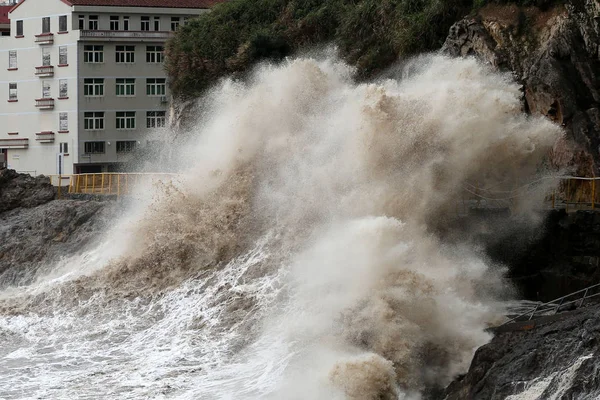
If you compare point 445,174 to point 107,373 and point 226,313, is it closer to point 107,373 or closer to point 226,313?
point 226,313

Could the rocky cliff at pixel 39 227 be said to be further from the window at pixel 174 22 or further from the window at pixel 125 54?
the window at pixel 174 22

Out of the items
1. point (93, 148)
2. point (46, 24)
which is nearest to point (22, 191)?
point (93, 148)

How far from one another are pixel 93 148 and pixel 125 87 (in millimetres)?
3682

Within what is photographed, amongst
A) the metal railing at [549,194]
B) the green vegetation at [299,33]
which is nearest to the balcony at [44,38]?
the green vegetation at [299,33]

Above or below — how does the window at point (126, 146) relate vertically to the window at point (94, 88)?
below

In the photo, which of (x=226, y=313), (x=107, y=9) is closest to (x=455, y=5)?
(x=226, y=313)

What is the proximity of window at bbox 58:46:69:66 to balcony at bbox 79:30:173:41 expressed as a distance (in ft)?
5.79

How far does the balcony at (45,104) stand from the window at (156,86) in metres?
5.18

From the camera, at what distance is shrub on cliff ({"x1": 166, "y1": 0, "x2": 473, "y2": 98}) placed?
37.2 m

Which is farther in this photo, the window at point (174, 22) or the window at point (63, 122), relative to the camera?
the window at point (63, 122)

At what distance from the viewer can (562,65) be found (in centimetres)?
3027

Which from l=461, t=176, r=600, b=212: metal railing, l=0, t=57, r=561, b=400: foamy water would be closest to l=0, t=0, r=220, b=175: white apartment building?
l=0, t=57, r=561, b=400: foamy water

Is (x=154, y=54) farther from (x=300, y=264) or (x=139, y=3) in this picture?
(x=300, y=264)

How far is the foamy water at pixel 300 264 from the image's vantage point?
71.3ft
